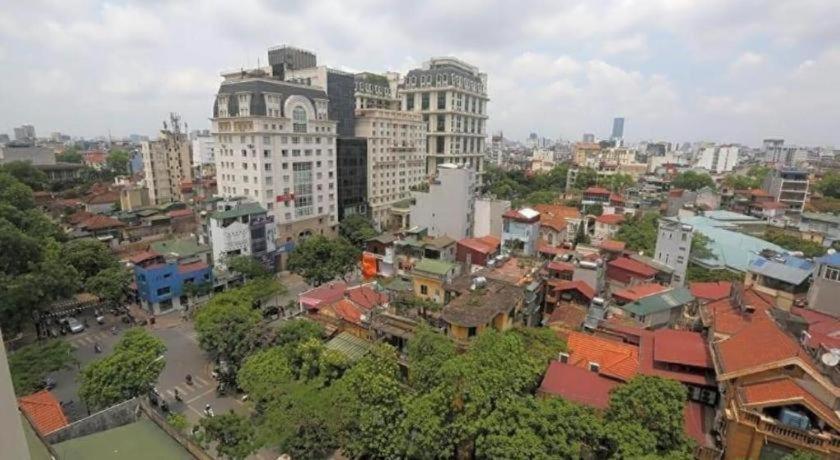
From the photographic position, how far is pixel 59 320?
111 feet

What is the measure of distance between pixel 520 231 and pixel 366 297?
17.5 meters

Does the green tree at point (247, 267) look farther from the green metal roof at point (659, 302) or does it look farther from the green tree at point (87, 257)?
the green metal roof at point (659, 302)

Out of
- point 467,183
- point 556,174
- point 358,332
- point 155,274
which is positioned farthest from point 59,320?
point 556,174

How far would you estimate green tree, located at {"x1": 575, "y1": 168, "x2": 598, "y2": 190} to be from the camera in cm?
8262

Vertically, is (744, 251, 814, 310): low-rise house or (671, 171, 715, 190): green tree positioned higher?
(671, 171, 715, 190): green tree

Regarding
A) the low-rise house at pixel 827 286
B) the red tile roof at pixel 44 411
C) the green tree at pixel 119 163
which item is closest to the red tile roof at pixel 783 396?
the low-rise house at pixel 827 286

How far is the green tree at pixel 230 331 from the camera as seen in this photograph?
2467 centimetres

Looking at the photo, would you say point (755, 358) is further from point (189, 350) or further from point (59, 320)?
point (59, 320)

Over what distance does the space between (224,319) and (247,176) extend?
85.8 feet

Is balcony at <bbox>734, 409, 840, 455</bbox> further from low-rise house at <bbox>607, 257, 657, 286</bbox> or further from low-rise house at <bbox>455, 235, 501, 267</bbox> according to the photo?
low-rise house at <bbox>455, 235, 501, 267</bbox>

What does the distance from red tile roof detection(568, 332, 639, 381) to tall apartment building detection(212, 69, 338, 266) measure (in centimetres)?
3617

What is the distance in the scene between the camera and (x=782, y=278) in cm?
2856

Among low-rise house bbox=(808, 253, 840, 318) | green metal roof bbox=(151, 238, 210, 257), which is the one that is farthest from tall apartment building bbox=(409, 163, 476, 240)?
low-rise house bbox=(808, 253, 840, 318)

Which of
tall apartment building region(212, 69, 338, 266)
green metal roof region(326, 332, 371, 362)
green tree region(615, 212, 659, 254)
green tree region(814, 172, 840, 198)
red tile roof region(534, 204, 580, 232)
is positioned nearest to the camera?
green metal roof region(326, 332, 371, 362)
